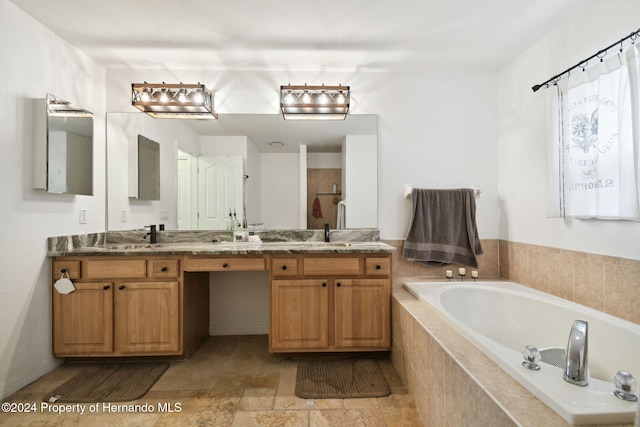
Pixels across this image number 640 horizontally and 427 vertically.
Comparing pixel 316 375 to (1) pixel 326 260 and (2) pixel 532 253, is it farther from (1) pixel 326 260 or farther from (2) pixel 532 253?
(2) pixel 532 253

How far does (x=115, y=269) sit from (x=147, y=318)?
1.32ft

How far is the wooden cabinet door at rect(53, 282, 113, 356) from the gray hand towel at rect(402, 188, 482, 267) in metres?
2.27

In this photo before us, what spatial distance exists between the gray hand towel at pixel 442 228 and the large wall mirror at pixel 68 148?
8.43 feet

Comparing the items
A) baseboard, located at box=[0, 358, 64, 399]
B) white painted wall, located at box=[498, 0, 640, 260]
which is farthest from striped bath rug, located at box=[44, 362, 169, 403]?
white painted wall, located at box=[498, 0, 640, 260]

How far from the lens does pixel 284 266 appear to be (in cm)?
215

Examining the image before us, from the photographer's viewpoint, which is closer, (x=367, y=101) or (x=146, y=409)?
(x=146, y=409)

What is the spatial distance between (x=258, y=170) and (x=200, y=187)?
52cm

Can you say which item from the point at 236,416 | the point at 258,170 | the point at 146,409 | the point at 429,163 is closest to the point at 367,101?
the point at 429,163

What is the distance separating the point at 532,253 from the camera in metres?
2.29

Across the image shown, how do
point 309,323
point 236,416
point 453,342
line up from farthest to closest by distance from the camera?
point 309,323, point 236,416, point 453,342

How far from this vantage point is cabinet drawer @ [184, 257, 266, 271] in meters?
2.13

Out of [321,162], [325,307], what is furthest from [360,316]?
[321,162]

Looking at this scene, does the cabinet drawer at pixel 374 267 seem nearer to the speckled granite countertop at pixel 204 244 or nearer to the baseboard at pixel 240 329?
the speckled granite countertop at pixel 204 244

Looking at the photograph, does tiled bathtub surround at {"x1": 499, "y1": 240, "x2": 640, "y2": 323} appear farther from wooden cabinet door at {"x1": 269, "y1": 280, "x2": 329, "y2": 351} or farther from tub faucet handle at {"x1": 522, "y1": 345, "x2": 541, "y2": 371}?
wooden cabinet door at {"x1": 269, "y1": 280, "x2": 329, "y2": 351}
